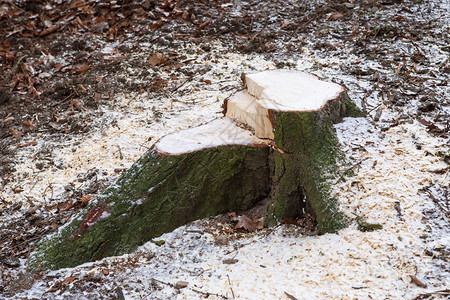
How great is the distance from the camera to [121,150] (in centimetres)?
422

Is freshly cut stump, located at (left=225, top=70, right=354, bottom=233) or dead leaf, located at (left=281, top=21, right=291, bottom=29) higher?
dead leaf, located at (left=281, top=21, right=291, bottom=29)

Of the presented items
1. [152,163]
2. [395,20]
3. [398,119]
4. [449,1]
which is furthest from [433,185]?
[449,1]

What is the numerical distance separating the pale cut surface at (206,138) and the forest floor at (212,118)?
2.19 feet

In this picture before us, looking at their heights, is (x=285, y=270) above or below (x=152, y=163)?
below

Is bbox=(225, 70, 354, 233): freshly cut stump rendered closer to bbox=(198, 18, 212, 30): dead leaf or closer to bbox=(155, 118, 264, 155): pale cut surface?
bbox=(155, 118, 264, 155): pale cut surface

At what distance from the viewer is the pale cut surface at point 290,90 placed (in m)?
3.10

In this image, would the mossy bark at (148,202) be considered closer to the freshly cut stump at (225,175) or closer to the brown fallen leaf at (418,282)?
the freshly cut stump at (225,175)

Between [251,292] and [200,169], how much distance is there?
1.06m

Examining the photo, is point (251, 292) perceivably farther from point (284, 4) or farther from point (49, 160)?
point (284, 4)

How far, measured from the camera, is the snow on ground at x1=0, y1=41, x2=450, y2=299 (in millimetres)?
2414

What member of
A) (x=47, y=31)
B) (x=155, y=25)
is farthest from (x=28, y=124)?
(x=155, y=25)

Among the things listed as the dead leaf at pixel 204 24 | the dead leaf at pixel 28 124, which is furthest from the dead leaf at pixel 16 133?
the dead leaf at pixel 204 24

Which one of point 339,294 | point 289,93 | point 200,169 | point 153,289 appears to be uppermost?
point 289,93

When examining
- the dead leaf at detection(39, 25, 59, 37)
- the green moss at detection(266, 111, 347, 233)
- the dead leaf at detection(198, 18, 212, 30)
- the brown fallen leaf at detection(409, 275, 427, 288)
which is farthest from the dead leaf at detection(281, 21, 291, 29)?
the brown fallen leaf at detection(409, 275, 427, 288)
